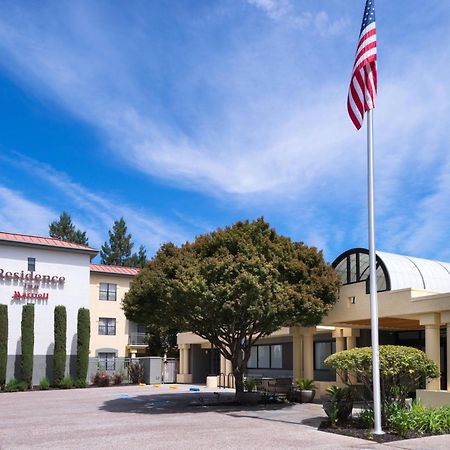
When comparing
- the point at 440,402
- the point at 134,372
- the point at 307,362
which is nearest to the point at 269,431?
the point at 440,402

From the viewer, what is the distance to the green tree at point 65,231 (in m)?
72.6

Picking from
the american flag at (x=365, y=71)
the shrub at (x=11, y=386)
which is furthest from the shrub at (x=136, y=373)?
the american flag at (x=365, y=71)

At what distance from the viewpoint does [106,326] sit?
1918 inches

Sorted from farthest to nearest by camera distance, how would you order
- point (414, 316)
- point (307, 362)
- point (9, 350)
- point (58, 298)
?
point (58, 298)
point (9, 350)
point (307, 362)
point (414, 316)

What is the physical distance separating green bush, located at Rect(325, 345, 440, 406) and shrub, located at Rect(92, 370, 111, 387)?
25.8 m

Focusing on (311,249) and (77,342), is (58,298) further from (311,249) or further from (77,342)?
(311,249)

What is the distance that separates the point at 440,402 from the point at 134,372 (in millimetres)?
26236

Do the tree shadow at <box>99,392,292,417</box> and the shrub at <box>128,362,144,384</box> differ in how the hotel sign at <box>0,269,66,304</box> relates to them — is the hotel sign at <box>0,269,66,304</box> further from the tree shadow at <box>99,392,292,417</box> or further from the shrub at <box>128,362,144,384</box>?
the tree shadow at <box>99,392,292,417</box>

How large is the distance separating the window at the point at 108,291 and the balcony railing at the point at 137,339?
364 cm

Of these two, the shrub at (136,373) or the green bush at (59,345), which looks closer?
the green bush at (59,345)

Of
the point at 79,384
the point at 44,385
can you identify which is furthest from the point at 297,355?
the point at 44,385

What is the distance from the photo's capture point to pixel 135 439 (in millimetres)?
13742

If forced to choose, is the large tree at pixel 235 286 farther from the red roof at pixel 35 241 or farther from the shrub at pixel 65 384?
the red roof at pixel 35 241

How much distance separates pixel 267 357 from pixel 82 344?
40.5ft
